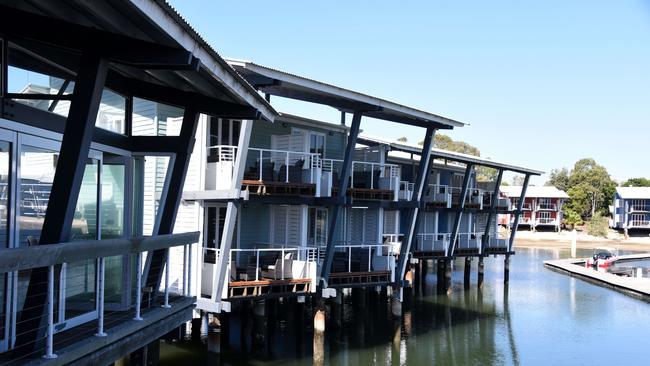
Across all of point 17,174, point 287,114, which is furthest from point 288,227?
point 17,174

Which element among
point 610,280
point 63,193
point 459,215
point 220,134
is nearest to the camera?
point 63,193

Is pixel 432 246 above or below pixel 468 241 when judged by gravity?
below

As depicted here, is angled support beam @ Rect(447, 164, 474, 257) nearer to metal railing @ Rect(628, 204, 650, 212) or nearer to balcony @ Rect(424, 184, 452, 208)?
balcony @ Rect(424, 184, 452, 208)

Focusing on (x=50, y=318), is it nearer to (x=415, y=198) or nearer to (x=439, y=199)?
(x=415, y=198)

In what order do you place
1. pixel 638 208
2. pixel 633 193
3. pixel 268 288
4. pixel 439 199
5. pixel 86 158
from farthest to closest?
pixel 633 193 < pixel 638 208 < pixel 439 199 < pixel 268 288 < pixel 86 158

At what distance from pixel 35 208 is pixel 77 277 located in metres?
1.29

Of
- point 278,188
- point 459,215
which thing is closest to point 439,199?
point 459,215

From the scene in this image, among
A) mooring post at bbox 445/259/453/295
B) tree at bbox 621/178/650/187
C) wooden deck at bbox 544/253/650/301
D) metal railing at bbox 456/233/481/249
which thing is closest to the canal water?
mooring post at bbox 445/259/453/295

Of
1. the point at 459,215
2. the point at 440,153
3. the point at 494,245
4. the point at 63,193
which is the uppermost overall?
the point at 440,153

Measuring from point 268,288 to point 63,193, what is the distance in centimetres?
1212

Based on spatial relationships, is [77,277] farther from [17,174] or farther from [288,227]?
[288,227]

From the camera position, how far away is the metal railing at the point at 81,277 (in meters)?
4.93

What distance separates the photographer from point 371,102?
1877 centimetres

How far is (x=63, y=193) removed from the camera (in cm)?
561
